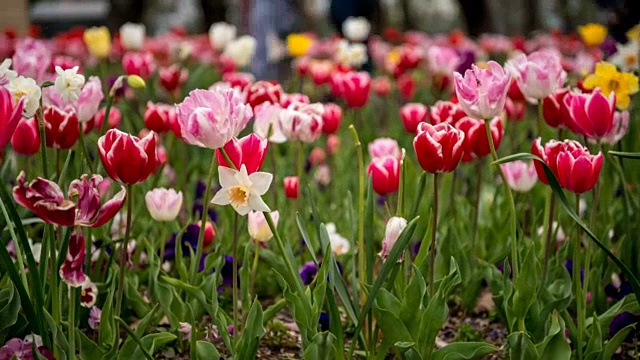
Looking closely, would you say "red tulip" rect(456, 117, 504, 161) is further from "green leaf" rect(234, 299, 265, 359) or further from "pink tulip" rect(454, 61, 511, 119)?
"green leaf" rect(234, 299, 265, 359)

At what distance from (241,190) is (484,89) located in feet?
1.74

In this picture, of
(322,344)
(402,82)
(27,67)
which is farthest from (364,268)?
(402,82)

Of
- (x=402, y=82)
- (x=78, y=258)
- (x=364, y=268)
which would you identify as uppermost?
(x=78, y=258)

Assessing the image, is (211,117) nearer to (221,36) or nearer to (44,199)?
(44,199)

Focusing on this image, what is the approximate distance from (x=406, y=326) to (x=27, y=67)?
130 cm

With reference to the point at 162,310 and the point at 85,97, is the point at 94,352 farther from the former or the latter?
the point at 85,97

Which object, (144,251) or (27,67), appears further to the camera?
(144,251)

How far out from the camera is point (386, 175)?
1996 mm

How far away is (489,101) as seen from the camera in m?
1.66

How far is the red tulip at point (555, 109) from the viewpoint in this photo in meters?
2.06

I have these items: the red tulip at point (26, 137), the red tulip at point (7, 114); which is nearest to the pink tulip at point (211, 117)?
the red tulip at point (7, 114)

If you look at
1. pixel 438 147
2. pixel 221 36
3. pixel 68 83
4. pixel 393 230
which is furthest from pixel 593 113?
pixel 221 36

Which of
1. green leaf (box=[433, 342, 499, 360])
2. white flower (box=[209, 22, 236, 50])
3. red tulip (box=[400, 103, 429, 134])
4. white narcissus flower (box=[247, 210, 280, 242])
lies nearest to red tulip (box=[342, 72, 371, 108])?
red tulip (box=[400, 103, 429, 134])

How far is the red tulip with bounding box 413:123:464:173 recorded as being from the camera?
64.7 inches
